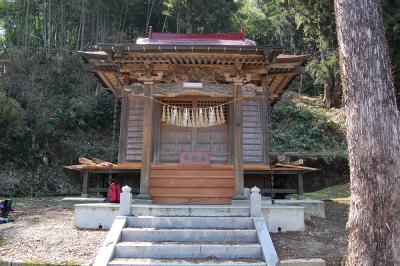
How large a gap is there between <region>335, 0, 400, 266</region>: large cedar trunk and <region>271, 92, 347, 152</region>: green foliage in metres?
18.3

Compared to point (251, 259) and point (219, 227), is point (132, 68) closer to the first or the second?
point (219, 227)

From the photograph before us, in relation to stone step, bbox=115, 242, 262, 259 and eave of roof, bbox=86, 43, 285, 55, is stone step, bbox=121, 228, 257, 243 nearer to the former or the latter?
stone step, bbox=115, 242, 262, 259

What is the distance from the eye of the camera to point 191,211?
26.7 ft

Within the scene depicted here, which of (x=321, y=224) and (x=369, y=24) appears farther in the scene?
(x=321, y=224)

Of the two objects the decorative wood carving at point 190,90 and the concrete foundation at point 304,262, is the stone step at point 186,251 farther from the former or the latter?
the decorative wood carving at point 190,90

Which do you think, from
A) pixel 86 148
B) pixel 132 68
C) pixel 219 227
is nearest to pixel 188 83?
pixel 132 68

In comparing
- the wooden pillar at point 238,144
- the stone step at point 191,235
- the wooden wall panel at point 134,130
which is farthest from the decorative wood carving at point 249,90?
the stone step at point 191,235

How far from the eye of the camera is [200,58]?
934 centimetres

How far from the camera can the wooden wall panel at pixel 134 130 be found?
11.3 metres

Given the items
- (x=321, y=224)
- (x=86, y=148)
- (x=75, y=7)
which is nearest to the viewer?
(x=321, y=224)

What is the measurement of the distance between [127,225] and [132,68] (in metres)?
4.21

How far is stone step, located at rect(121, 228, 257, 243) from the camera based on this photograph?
721cm

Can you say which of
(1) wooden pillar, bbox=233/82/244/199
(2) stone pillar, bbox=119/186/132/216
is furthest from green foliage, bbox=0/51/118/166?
(1) wooden pillar, bbox=233/82/244/199

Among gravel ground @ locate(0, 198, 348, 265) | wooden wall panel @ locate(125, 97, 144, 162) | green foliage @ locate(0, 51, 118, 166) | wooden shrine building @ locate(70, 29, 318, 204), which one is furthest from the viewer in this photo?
green foliage @ locate(0, 51, 118, 166)
